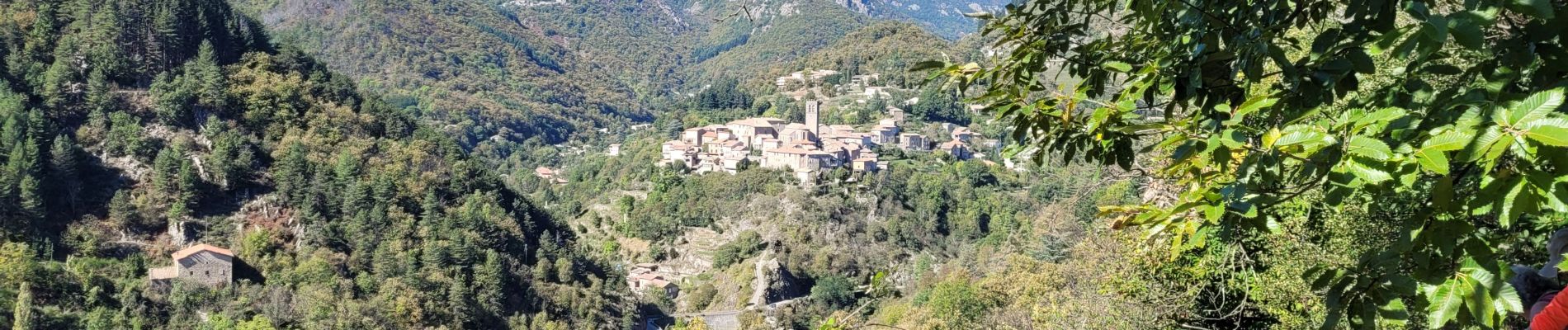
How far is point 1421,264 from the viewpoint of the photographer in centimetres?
162

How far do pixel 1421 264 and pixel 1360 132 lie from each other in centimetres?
24

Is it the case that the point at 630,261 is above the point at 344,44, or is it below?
below

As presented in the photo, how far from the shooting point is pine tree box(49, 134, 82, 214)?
810 inches

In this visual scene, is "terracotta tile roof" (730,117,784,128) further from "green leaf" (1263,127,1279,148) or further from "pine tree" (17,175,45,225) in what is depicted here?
"green leaf" (1263,127,1279,148)

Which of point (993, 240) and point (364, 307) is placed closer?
point (364, 307)

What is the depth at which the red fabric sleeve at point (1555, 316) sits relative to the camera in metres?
1.42

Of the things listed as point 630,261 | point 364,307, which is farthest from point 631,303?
point 630,261

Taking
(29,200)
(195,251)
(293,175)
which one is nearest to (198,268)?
(195,251)

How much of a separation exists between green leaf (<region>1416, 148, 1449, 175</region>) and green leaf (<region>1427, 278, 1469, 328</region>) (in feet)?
0.80

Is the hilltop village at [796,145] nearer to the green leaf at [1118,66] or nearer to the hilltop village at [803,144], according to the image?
the hilltop village at [803,144]

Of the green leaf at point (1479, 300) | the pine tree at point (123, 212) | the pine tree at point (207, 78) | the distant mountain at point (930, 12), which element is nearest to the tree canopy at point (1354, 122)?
the green leaf at point (1479, 300)

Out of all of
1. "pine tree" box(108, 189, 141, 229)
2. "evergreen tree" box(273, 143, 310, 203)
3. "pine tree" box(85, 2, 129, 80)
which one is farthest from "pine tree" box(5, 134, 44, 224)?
"evergreen tree" box(273, 143, 310, 203)

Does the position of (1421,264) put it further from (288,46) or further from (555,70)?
(555,70)

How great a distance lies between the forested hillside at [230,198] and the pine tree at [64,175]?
0.12 feet
